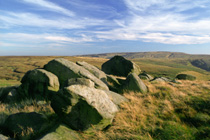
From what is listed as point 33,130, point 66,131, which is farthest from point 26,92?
point 66,131

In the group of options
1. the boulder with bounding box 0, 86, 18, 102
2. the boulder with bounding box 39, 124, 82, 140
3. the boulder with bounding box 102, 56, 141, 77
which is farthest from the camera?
the boulder with bounding box 102, 56, 141, 77

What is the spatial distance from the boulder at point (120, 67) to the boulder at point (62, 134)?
24.6 metres

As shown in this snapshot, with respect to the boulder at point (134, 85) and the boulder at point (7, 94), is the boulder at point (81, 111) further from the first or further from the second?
the boulder at point (7, 94)

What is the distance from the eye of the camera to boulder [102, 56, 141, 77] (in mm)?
30656

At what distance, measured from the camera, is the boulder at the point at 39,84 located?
13242mm

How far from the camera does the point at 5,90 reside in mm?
17047

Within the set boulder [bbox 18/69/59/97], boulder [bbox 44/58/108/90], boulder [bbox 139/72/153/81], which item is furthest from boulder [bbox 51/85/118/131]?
boulder [bbox 139/72/153/81]

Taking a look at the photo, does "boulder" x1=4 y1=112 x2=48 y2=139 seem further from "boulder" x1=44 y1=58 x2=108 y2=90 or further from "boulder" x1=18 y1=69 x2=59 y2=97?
"boulder" x1=44 y1=58 x2=108 y2=90

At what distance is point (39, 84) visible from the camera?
534 inches

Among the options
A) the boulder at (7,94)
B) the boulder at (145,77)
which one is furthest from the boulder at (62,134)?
the boulder at (145,77)

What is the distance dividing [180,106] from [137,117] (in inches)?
167

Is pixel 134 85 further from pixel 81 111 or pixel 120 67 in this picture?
pixel 120 67

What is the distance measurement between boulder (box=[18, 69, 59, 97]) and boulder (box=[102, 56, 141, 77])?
19.9m

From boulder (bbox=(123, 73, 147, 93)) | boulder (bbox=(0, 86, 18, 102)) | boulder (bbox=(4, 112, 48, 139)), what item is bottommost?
boulder (bbox=(0, 86, 18, 102))
